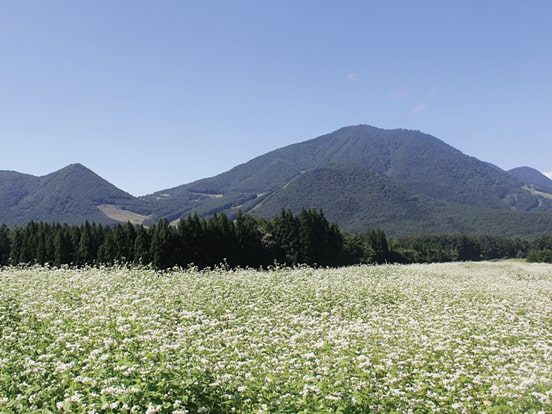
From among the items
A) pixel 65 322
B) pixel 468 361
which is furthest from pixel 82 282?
pixel 468 361

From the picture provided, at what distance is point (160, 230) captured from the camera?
4653 cm

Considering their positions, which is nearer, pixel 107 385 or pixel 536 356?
pixel 107 385

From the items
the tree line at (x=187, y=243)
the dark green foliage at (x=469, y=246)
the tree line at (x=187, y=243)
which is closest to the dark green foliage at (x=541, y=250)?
the dark green foliage at (x=469, y=246)

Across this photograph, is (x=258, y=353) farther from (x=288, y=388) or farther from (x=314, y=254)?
(x=314, y=254)

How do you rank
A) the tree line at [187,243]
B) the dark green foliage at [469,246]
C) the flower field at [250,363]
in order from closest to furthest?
the flower field at [250,363] → the tree line at [187,243] → the dark green foliage at [469,246]

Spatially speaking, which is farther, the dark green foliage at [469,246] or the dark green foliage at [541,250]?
the dark green foliage at [469,246]

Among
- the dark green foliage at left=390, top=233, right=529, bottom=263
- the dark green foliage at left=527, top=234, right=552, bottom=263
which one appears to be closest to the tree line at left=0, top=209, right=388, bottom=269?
the dark green foliage at left=390, top=233, right=529, bottom=263

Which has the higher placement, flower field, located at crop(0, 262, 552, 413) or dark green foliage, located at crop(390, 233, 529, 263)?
flower field, located at crop(0, 262, 552, 413)

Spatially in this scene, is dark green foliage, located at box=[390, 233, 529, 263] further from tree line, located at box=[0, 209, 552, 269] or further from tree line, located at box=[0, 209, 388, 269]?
tree line, located at box=[0, 209, 388, 269]

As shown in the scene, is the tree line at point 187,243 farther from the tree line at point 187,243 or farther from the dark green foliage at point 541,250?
the dark green foliage at point 541,250

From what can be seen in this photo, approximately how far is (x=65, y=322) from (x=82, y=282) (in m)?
5.72

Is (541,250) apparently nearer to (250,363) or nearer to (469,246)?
(469,246)

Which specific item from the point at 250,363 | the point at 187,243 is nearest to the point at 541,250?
the point at 187,243

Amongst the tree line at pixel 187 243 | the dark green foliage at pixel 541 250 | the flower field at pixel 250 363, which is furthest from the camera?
the dark green foliage at pixel 541 250
